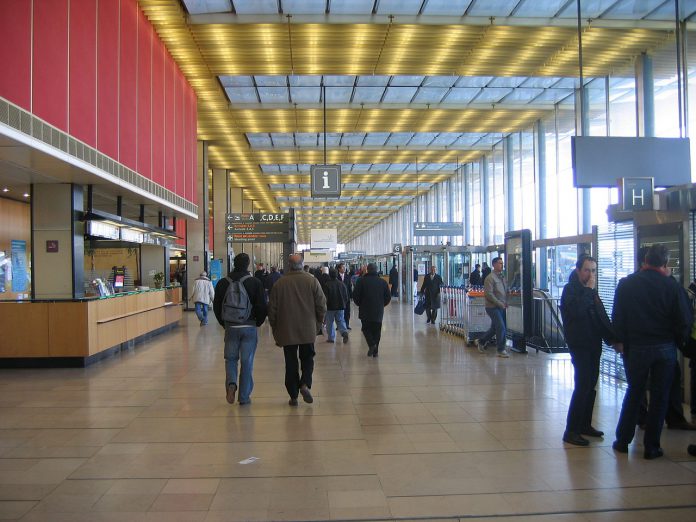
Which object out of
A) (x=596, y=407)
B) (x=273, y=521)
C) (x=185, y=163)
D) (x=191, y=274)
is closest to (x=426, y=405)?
(x=596, y=407)

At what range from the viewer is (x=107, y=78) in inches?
380

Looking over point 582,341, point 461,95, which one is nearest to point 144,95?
point 461,95

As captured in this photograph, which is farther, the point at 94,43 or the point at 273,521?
the point at 94,43

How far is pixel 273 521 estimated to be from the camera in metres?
3.33

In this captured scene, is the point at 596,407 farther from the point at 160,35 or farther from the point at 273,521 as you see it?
the point at 160,35

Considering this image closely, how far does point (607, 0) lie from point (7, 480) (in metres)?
11.9

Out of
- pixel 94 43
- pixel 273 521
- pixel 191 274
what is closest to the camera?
pixel 273 521

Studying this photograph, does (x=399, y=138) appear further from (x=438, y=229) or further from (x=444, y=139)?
(x=438, y=229)

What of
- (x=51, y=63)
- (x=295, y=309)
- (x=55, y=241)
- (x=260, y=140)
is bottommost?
(x=295, y=309)

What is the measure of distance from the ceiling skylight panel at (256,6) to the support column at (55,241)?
454 centimetres

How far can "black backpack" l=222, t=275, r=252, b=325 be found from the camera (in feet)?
20.1

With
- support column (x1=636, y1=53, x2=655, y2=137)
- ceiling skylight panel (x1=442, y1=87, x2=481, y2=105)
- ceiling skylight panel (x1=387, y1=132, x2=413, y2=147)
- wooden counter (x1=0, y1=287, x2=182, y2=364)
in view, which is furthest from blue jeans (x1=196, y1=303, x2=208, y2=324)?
support column (x1=636, y1=53, x2=655, y2=137)

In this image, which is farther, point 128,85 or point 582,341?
point 128,85

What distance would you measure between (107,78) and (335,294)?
560cm
